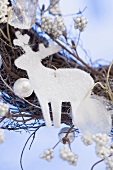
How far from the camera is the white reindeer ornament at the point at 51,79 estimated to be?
61 centimetres

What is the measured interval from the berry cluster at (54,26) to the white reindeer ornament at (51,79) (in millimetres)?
49

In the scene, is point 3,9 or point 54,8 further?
point 54,8

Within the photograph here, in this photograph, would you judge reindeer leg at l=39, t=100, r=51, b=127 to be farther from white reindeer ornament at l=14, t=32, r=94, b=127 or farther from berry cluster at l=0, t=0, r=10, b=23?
berry cluster at l=0, t=0, r=10, b=23

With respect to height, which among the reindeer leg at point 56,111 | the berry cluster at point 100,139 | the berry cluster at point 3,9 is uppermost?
the berry cluster at point 3,9

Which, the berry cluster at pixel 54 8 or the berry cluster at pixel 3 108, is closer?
the berry cluster at pixel 3 108

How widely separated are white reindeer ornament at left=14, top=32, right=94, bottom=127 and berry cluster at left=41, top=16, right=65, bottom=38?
0.16 ft

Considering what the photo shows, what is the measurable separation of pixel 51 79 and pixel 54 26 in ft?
0.29

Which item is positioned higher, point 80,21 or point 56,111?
point 80,21

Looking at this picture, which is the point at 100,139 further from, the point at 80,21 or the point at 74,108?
the point at 80,21

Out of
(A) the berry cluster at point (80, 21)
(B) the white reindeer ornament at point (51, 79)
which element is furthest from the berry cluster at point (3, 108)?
(A) the berry cluster at point (80, 21)

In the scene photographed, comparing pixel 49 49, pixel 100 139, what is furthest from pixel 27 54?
pixel 100 139

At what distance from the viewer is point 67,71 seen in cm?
61

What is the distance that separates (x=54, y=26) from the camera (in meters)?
0.64

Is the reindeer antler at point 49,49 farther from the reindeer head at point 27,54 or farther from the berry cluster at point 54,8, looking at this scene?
the berry cluster at point 54,8
